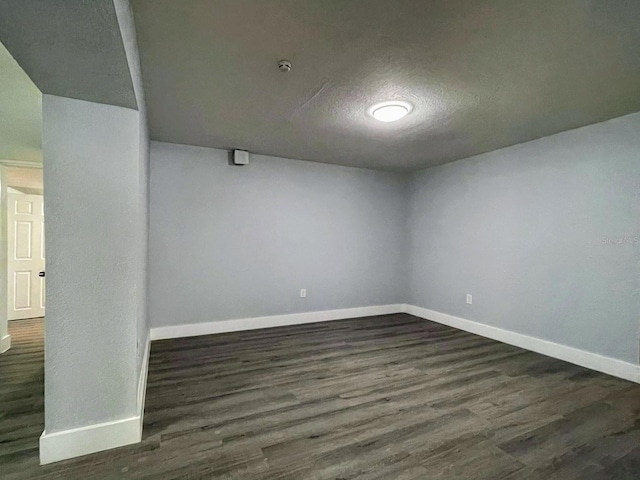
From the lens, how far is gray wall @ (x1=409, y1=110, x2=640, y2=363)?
2.81 metres

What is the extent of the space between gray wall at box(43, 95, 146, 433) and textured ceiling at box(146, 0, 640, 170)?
64 centimetres

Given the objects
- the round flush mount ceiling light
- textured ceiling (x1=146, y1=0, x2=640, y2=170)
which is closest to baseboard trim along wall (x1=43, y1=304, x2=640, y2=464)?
textured ceiling (x1=146, y1=0, x2=640, y2=170)

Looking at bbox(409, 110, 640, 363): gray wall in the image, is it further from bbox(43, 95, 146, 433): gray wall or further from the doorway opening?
the doorway opening

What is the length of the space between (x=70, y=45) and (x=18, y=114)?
5.89 ft

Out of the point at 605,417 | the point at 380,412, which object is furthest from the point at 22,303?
the point at 605,417

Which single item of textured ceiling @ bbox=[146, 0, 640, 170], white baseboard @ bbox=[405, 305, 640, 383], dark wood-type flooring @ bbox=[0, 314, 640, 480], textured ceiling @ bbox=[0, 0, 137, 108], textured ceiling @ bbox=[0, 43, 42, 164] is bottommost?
dark wood-type flooring @ bbox=[0, 314, 640, 480]

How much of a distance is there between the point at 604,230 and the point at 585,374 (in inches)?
53.6

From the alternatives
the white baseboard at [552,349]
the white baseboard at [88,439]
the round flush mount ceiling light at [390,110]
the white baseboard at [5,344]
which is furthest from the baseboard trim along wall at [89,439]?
the white baseboard at [552,349]

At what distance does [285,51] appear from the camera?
1858 mm

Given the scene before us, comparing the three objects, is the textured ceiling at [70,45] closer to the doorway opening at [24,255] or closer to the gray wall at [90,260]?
the gray wall at [90,260]

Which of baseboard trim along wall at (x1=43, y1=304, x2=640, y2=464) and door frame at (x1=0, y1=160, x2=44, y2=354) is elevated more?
door frame at (x1=0, y1=160, x2=44, y2=354)

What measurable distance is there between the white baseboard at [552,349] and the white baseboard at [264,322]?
975 millimetres

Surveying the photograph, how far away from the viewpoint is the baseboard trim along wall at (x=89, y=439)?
1.64 meters

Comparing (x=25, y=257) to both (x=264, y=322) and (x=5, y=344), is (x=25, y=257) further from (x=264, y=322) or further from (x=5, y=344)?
(x=264, y=322)
